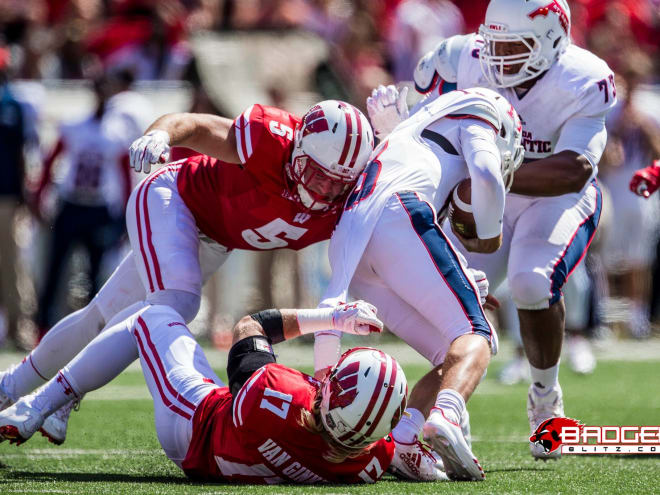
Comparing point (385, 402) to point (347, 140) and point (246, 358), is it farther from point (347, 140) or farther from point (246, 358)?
point (347, 140)

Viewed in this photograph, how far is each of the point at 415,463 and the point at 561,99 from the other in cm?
200

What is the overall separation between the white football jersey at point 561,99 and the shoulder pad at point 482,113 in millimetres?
723

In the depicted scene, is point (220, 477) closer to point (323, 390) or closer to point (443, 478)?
point (323, 390)

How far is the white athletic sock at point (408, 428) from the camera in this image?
4.43m

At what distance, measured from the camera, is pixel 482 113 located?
15.8 ft

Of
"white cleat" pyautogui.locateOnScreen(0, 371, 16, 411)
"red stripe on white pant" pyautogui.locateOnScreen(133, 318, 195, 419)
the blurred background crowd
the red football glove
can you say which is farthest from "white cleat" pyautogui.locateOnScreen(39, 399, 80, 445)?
the blurred background crowd

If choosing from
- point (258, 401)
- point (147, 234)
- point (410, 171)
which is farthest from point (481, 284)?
point (147, 234)

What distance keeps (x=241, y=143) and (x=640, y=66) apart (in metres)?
5.88

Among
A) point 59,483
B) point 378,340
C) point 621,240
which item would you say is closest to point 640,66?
point 621,240

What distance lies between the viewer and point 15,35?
10594mm

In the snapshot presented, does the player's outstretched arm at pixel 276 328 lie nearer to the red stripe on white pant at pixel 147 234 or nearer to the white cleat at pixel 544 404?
the red stripe on white pant at pixel 147 234

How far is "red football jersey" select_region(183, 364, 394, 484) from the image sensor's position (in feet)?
12.8

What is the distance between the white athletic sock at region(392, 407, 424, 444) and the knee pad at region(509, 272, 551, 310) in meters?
1.01

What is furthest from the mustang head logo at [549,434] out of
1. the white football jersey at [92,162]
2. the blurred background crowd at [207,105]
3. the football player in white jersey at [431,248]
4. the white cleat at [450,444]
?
the white football jersey at [92,162]
